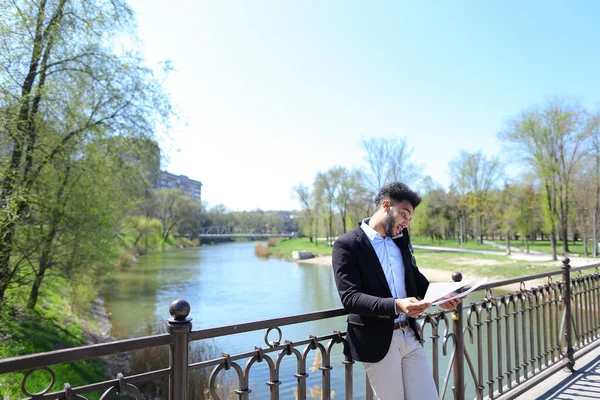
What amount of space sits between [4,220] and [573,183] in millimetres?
29252

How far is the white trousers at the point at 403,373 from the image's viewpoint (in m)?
2.23

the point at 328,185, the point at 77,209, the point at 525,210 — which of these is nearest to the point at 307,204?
the point at 328,185

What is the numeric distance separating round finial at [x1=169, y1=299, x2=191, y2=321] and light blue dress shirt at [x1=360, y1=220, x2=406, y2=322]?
3.47ft

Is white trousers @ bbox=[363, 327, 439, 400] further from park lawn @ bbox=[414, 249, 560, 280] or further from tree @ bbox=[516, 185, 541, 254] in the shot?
tree @ bbox=[516, 185, 541, 254]

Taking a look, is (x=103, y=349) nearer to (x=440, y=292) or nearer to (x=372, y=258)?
(x=372, y=258)

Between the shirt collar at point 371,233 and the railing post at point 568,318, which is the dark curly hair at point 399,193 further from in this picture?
the railing post at point 568,318

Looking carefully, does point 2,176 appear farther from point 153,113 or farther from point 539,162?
point 539,162

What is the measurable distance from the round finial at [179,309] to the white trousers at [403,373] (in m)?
1.06

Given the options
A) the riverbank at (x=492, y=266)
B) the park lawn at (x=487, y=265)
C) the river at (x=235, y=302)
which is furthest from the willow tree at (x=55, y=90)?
the park lawn at (x=487, y=265)

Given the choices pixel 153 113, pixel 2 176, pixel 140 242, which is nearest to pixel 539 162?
pixel 153 113

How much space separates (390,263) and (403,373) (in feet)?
2.01

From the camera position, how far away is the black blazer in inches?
84.3

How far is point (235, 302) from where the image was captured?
727 inches

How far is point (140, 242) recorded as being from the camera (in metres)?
40.6
